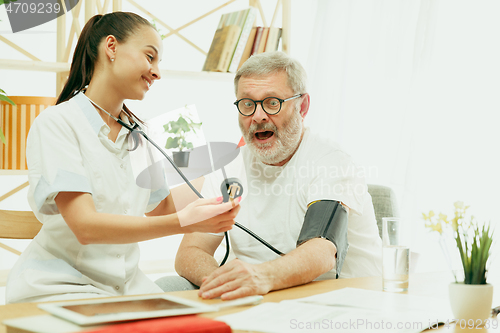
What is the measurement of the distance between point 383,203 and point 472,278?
0.93 m

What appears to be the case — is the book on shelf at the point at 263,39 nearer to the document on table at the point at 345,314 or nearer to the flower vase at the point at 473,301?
the document on table at the point at 345,314

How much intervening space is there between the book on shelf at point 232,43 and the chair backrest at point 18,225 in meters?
1.36

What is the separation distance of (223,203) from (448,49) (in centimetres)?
150

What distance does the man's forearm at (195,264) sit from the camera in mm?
1382

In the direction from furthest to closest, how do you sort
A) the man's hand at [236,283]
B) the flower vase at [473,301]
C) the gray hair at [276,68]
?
the gray hair at [276,68] → the man's hand at [236,283] → the flower vase at [473,301]

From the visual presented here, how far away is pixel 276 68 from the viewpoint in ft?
5.18

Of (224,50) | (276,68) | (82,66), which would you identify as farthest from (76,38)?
(276,68)

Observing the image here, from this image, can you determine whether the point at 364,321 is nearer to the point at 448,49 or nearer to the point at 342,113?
the point at 448,49

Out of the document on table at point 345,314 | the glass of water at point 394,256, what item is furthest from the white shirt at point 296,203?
the document on table at point 345,314

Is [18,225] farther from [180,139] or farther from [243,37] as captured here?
[243,37]

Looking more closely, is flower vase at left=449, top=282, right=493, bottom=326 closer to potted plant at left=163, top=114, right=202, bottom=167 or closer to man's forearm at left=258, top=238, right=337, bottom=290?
man's forearm at left=258, top=238, right=337, bottom=290

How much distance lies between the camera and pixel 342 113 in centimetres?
263

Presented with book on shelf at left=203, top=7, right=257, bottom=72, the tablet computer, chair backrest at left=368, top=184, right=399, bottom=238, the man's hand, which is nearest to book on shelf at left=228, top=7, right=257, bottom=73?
book on shelf at left=203, top=7, right=257, bottom=72

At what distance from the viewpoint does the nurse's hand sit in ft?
3.37
